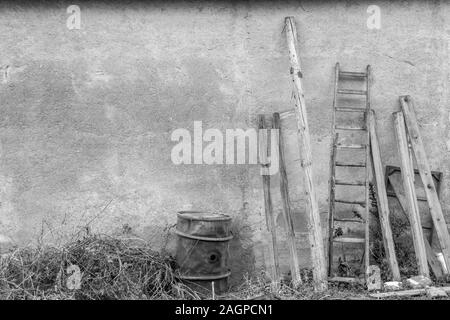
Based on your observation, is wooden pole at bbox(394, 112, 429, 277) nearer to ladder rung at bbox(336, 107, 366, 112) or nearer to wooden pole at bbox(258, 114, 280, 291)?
ladder rung at bbox(336, 107, 366, 112)

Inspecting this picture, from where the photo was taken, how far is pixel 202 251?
23.4 ft

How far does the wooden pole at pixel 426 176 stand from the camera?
771 cm

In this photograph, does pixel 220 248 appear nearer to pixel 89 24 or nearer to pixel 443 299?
pixel 443 299

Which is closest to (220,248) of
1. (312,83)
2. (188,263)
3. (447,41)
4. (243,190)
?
(188,263)

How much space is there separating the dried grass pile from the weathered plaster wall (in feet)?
2.32

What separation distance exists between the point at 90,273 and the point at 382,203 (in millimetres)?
3504

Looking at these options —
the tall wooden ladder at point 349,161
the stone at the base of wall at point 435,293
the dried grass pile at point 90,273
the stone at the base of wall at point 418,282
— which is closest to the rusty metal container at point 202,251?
the dried grass pile at point 90,273

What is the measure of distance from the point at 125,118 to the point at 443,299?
13.7 ft

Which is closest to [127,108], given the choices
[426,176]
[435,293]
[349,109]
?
[349,109]

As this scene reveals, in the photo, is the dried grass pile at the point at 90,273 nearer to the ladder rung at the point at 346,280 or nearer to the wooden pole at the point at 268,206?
A: the wooden pole at the point at 268,206

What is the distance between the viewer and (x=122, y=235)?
785cm

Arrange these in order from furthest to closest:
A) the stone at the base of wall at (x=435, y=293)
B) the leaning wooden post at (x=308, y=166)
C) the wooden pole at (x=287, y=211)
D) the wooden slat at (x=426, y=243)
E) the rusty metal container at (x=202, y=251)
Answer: the wooden slat at (x=426, y=243) → the wooden pole at (x=287, y=211) → the leaning wooden post at (x=308, y=166) → the rusty metal container at (x=202, y=251) → the stone at the base of wall at (x=435, y=293)

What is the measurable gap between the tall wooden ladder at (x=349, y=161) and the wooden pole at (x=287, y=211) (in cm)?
42

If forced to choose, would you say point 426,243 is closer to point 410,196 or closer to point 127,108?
point 410,196
